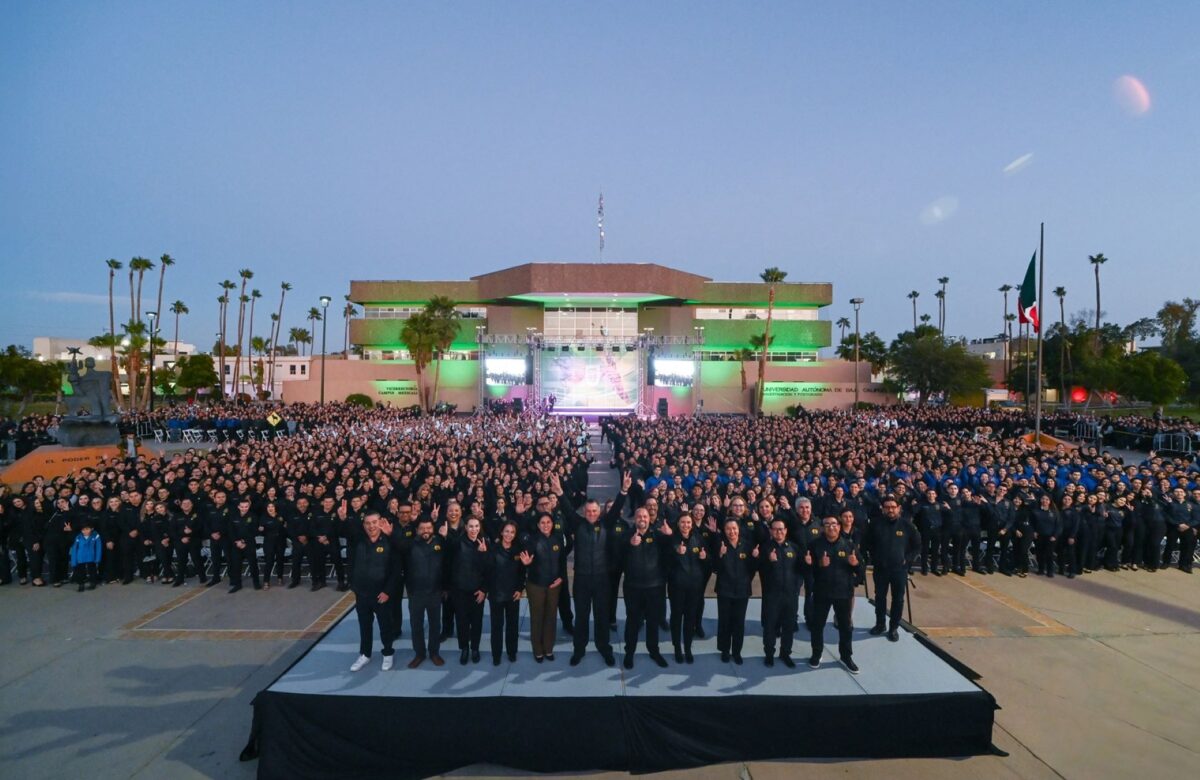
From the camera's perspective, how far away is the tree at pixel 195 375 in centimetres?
6238

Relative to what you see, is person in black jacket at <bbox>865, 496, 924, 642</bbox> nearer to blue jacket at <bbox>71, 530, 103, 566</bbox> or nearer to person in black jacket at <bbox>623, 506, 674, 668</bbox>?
person in black jacket at <bbox>623, 506, 674, 668</bbox>

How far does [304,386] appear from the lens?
47.6 m

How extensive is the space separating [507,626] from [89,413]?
18.3 meters

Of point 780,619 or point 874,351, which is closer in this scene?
point 780,619

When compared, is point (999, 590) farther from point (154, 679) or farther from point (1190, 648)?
point (154, 679)

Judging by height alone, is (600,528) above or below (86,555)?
above

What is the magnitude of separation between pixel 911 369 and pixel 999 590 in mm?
40431

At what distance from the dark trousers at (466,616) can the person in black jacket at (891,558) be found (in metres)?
4.40

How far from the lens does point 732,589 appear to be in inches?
246

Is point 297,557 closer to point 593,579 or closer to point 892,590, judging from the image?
point 593,579

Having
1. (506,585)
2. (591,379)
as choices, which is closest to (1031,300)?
(506,585)

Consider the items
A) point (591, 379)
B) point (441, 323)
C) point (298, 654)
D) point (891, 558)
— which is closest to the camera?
point (891, 558)

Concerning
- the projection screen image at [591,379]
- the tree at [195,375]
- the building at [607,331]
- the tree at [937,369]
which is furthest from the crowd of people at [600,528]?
the tree at [195,375]

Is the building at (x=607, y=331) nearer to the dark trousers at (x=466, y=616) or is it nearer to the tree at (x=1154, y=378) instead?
the tree at (x=1154, y=378)
